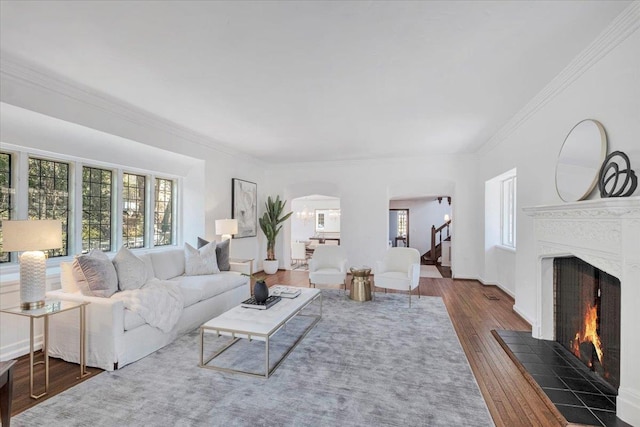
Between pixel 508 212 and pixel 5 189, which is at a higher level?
pixel 5 189

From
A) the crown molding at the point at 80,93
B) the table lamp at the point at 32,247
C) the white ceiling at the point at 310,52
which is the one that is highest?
the white ceiling at the point at 310,52

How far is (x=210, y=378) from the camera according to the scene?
2.64m

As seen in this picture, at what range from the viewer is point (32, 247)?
8.27ft

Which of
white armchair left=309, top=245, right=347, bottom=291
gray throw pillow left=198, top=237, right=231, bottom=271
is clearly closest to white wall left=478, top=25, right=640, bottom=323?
white armchair left=309, top=245, right=347, bottom=291

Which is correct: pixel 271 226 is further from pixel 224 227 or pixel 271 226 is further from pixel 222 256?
pixel 222 256

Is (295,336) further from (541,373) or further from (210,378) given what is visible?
(541,373)

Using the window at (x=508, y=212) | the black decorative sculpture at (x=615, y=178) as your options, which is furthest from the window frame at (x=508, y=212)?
the black decorative sculpture at (x=615, y=178)

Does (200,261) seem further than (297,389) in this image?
Yes

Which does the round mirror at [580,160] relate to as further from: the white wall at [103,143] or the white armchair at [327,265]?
the white wall at [103,143]

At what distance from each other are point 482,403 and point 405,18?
9.51 ft

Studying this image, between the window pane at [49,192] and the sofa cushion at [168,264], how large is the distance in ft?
3.64

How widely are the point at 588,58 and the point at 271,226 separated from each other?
6.17 meters

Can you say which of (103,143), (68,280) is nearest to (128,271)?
(68,280)

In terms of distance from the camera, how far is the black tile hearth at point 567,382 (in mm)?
2100
